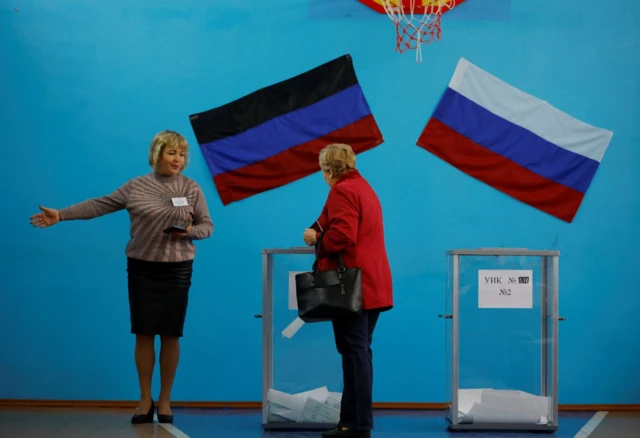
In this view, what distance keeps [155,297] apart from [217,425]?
0.75 metres

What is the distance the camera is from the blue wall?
471cm

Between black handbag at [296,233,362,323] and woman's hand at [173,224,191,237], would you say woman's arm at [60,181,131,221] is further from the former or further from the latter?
black handbag at [296,233,362,323]

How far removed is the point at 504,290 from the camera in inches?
156

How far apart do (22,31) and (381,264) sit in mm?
2723

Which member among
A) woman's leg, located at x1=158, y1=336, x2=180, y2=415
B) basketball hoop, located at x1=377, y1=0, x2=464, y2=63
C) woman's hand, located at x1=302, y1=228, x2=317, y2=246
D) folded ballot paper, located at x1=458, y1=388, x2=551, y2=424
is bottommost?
folded ballot paper, located at x1=458, y1=388, x2=551, y2=424

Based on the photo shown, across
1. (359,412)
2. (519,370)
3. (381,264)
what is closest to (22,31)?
(381,264)

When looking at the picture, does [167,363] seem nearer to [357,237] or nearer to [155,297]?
[155,297]

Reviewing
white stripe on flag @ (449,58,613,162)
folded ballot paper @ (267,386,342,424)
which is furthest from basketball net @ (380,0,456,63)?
folded ballot paper @ (267,386,342,424)

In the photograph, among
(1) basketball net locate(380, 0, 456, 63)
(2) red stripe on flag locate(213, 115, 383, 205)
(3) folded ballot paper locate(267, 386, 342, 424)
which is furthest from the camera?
(2) red stripe on flag locate(213, 115, 383, 205)

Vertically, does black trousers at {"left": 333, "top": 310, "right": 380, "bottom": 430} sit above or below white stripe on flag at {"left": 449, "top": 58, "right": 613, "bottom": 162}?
below

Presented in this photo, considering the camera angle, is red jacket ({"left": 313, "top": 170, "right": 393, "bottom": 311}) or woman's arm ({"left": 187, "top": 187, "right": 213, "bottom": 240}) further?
woman's arm ({"left": 187, "top": 187, "right": 213, "bottom": 240})

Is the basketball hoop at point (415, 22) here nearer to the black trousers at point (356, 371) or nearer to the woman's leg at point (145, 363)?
the black trousers at point (356, 371)

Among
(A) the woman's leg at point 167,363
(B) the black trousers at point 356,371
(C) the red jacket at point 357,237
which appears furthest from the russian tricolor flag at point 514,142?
(A) the woman's leg at point 167,363

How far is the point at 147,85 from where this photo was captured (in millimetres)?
4754
